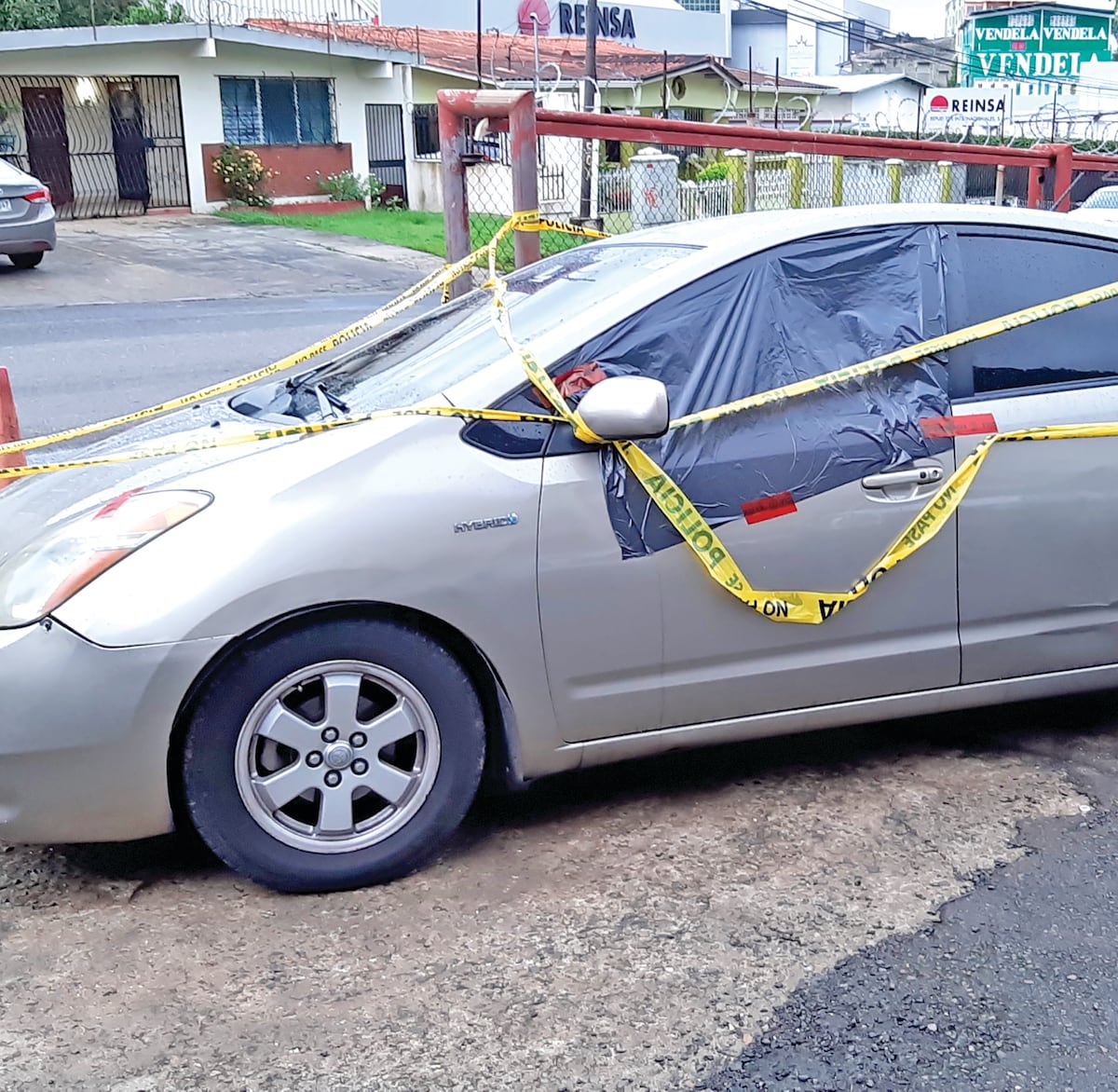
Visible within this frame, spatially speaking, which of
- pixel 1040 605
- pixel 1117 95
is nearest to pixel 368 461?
pixel 1040 605

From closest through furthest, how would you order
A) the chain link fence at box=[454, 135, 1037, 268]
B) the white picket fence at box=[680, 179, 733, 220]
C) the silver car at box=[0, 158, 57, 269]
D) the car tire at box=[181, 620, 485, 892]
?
1. the car tire at box=[181, 620, 485, 892]
2. the chain link fence at box=[454, 135, 1037, 268]
3. the silver car at box=[0, 158, 57, 269]
4. the white picket fence at box=[680, 179, 733, 220]

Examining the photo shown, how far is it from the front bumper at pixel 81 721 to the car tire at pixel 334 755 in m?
0.10

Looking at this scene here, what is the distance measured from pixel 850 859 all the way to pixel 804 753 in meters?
0.73

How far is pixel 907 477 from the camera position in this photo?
381 cm

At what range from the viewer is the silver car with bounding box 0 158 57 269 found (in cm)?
1631

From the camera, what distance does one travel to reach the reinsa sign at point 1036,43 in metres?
62.9

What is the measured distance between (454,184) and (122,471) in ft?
10.8

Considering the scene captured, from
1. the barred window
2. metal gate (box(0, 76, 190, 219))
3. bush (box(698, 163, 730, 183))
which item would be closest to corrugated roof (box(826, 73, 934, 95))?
the barred window

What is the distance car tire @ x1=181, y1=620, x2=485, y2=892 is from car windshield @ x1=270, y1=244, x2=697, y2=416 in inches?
29.6

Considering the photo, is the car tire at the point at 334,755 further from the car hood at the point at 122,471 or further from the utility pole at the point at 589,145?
the utility pole at the point at 589,145

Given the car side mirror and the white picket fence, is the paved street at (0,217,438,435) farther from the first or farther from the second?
the car side mirror

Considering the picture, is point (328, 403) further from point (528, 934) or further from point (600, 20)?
point (600, 20)

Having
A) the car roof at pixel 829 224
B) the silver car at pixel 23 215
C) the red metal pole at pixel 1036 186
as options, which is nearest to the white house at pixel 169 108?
the silver car at pixel 23 215

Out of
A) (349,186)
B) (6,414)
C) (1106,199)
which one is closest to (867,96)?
(349,186)
